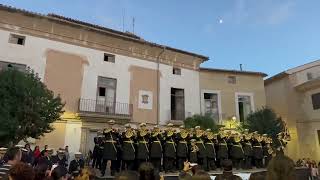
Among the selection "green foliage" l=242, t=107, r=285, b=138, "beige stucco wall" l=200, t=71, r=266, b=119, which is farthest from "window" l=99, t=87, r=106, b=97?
"green foliage" l=242, t=107, r=285, b=138

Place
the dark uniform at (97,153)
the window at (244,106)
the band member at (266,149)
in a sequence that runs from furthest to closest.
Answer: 1. the window at (244,106)
2. the band member at (266,149)
3. the dark uniform at (97,153)

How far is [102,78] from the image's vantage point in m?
20.4

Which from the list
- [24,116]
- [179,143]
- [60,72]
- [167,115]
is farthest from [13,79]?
[167,115]

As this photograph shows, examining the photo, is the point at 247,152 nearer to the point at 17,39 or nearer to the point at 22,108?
the point at 22,108

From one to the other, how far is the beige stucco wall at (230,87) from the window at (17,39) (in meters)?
13.1

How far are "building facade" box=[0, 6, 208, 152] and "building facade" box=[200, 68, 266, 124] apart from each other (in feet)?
3.33

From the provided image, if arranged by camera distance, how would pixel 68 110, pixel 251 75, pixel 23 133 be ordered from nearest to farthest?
pixel 23 133 < pixel 68 110 < pixel 251 75

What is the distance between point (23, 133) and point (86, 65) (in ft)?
23.3

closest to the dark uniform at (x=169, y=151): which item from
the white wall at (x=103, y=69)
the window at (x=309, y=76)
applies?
the white wall at (x=103, y=69)

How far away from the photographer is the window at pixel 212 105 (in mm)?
24078

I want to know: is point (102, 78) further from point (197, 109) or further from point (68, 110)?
point (197, 109)

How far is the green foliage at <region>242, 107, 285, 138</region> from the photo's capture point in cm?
2302

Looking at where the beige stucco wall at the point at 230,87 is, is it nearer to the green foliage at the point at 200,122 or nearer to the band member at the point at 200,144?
the green foliage at the point at 200,122

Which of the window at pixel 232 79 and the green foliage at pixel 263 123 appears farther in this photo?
the window at pixel 232 79
